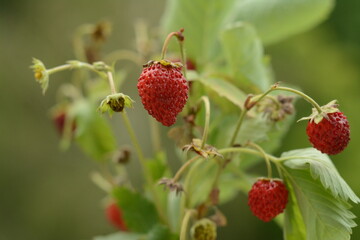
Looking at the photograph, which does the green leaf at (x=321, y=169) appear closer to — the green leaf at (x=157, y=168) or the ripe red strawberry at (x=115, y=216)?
the green leaf at (x=157, y=168)

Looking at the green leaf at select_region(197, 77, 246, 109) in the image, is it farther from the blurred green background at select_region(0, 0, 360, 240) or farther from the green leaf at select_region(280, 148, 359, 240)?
the blurred green background at select_region(0, 0, 360, 240)

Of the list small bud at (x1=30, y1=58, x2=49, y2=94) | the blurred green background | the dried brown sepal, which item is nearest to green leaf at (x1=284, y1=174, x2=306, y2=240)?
the dried brown sepal

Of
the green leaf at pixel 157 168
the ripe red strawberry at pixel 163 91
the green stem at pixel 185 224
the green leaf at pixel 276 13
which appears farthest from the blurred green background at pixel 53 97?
the ripe red strawberry at pixel 163 91

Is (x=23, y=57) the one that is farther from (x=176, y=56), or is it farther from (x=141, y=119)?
(x=176, y=56)

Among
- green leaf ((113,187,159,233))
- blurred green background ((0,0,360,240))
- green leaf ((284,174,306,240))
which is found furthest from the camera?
blurred green background ((0,0,360,240))

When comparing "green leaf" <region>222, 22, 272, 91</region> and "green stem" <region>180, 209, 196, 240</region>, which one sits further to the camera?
"green leaf" <region>222, 22, 272, 91</region>

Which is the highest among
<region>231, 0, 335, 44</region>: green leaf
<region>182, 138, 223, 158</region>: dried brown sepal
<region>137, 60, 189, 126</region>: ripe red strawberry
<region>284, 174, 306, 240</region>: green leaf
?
<region>231, 0, 335, 44</region>: green leaf

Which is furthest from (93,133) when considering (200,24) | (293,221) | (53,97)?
(53,97)
